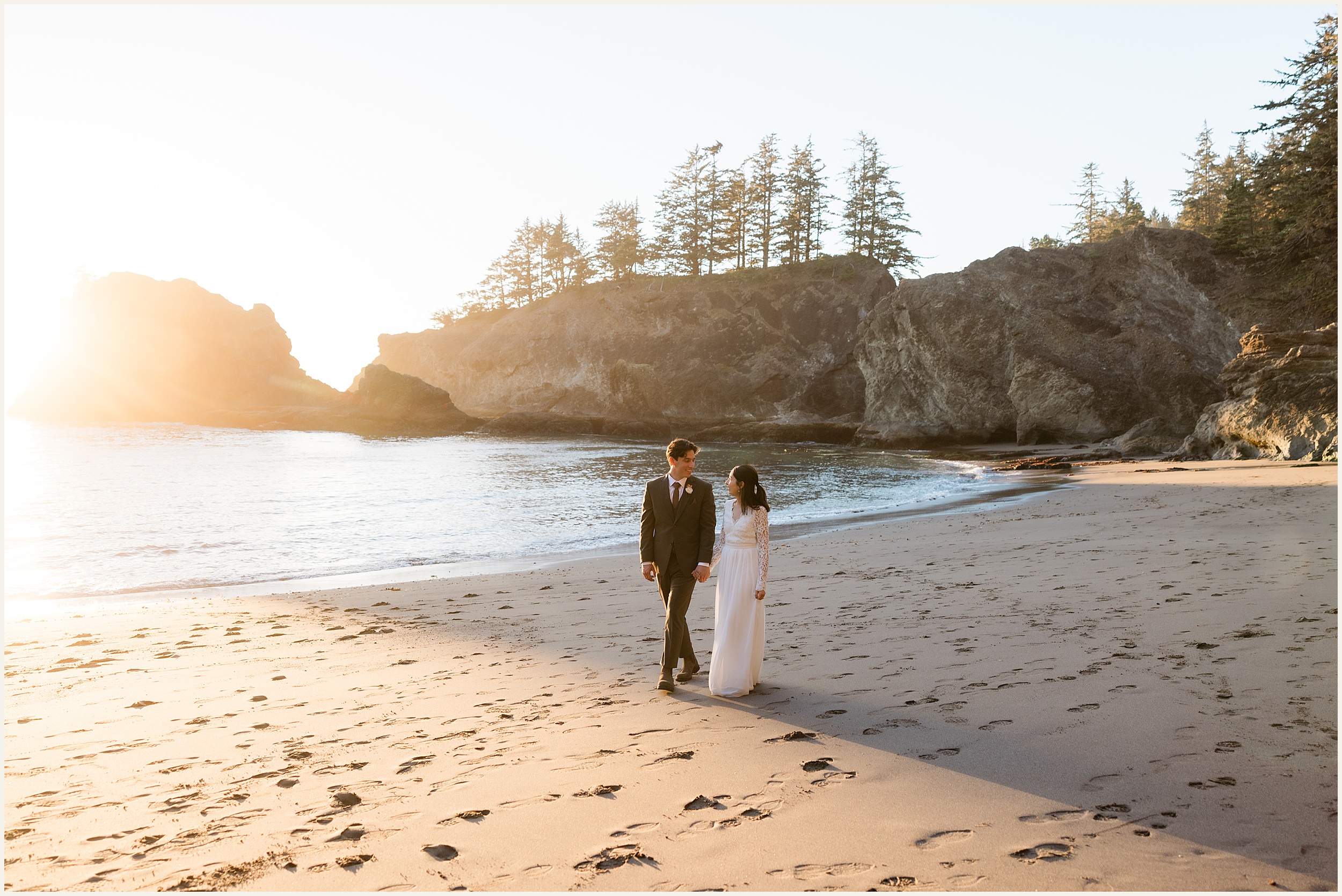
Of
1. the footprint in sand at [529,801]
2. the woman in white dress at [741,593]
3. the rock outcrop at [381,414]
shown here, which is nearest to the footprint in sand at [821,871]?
the footprint in sand at [529,801]

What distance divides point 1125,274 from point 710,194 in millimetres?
45234

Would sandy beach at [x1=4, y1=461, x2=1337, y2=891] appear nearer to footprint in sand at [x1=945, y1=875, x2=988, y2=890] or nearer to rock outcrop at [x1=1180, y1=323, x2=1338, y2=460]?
footprint in sand at [x1=945, y1=875, x2=988, y2=890]

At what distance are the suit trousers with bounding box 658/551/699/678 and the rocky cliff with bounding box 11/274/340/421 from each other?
80038 millimetres

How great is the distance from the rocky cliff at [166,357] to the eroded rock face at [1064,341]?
60166 mm

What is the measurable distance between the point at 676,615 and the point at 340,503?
1778 centimetres

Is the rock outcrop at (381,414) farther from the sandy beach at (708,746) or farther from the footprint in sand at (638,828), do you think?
the footprint in sand at (638,828)

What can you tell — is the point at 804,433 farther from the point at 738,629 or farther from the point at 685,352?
the point at 738,629

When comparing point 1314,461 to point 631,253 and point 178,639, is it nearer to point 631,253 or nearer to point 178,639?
point 178,639

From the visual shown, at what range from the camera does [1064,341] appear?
39312 mm

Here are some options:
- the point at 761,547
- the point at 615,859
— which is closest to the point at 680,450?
the point at 761,547

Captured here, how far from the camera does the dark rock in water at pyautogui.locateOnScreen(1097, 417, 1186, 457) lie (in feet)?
96.1

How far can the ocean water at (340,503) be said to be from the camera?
12883 mm

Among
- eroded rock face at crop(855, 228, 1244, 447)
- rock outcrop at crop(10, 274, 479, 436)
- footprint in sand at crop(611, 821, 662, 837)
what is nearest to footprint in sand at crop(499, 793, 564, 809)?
footprint in sand at crop(611, 821, 662, 837)

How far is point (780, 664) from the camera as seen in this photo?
6.00 m
